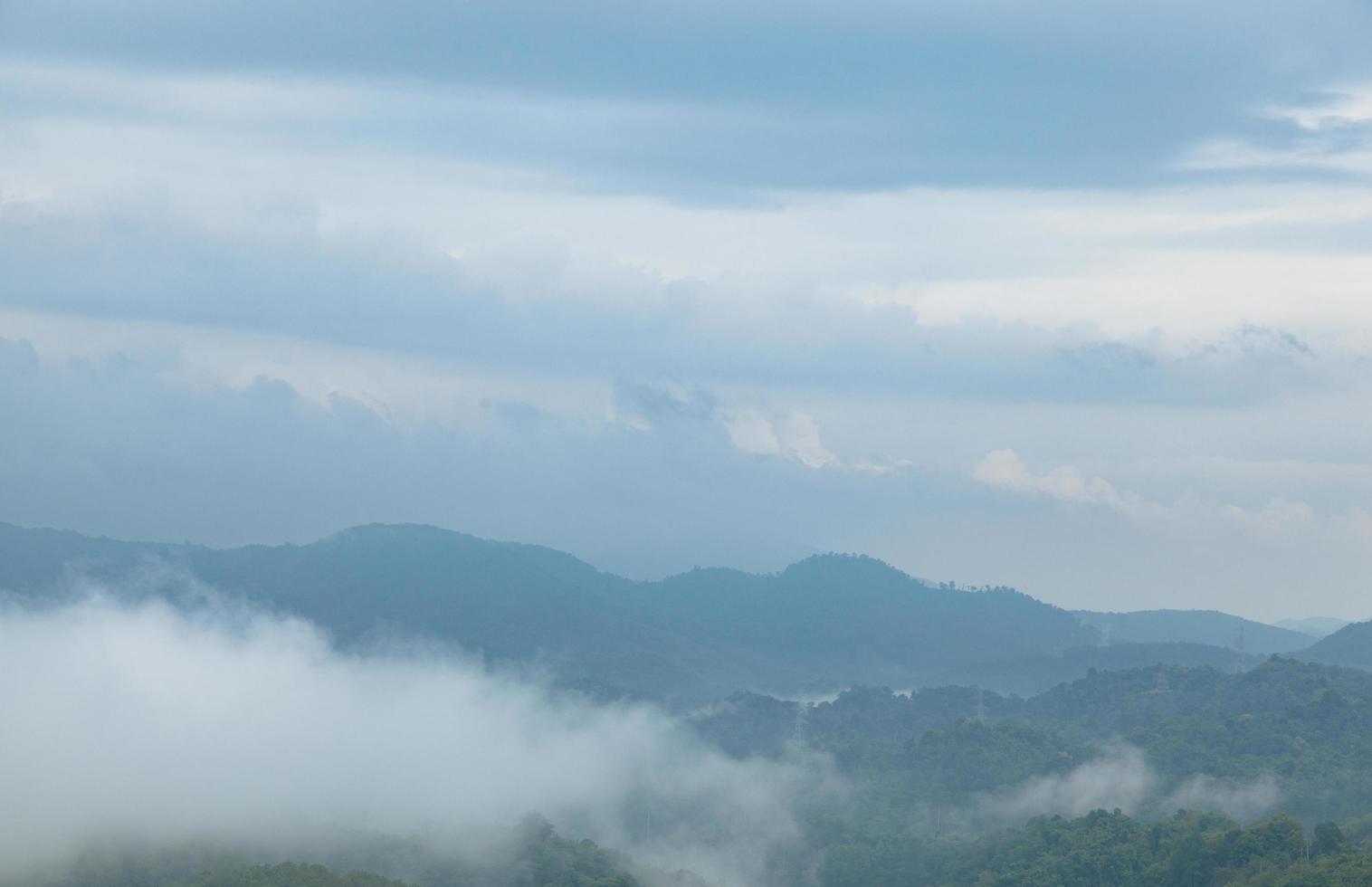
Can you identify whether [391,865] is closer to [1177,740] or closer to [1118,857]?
[1118,857]

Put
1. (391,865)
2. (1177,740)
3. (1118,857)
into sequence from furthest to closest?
(1177,740), (391,865), (1118,857)

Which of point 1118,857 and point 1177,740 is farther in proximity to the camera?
point 1177,740

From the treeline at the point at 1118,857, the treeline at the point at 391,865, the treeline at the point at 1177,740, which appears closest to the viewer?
the treeline at the point at 1118,857

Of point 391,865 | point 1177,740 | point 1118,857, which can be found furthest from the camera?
point 1177,740

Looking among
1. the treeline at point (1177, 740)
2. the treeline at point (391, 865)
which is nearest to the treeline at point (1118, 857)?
the treeline at point (391, 865)

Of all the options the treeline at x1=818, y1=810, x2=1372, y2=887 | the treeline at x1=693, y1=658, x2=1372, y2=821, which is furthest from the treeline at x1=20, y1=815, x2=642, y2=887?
the treeline at x1=693, y1=658, x2=1372, y2=821

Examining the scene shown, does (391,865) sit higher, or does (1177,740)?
(1177,740)

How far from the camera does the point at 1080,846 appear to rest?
98.1 m

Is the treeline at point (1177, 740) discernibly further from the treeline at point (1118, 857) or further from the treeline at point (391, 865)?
Answer: the treeline at point (391, 865)

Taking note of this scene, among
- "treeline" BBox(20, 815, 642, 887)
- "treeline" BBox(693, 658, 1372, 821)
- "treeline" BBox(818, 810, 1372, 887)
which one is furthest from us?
"treeline" BBox(693, 658, 1372, 821)

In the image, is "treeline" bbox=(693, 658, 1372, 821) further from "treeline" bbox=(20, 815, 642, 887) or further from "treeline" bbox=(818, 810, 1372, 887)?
"treeline" bbox=(20, 815, 642, 887)

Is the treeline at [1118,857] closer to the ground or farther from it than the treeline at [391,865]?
closer to the ground

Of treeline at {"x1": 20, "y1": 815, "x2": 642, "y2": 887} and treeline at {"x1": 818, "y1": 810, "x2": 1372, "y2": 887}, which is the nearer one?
treeline at {"x1": 818, "y1": 810, "x2": 1372, "y2": 887}

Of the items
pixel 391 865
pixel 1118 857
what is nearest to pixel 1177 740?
pixel 1118 857
